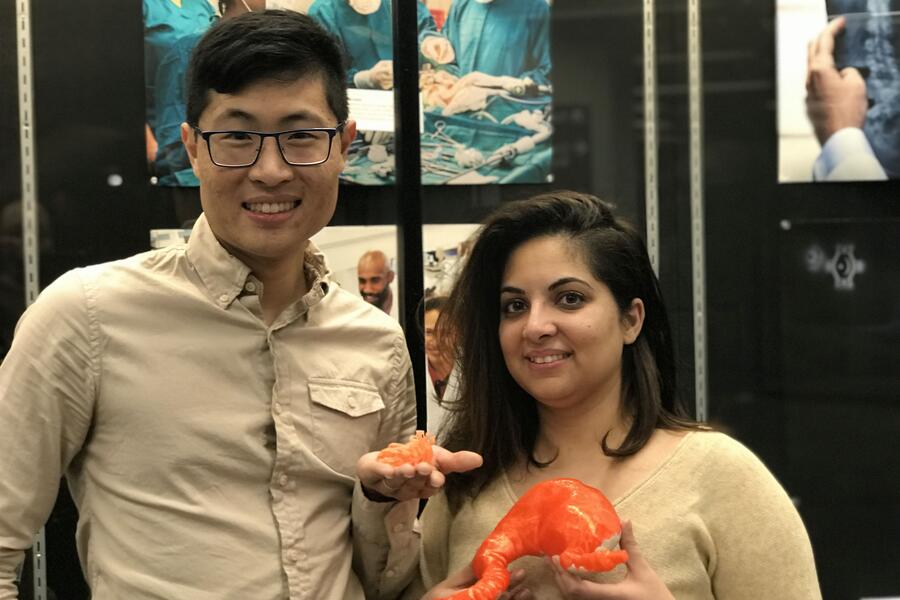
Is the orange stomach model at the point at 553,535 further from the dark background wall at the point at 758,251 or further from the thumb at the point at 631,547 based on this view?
the dark background wall at the point at 758,251

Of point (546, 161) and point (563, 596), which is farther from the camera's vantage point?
point (546, 161)

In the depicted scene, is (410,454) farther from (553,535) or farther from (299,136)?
(299,136)

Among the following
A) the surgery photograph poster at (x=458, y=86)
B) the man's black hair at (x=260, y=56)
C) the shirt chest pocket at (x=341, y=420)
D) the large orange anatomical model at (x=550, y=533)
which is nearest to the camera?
the large orange anatomical model at (x=550, y=533)

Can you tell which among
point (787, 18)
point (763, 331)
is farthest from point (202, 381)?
point (787, 18)

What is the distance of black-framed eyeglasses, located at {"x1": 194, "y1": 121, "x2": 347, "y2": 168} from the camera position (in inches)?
75.0

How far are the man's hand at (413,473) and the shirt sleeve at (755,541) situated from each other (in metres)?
0.50

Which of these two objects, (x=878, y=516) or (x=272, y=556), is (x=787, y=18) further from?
(x=272, y=556)

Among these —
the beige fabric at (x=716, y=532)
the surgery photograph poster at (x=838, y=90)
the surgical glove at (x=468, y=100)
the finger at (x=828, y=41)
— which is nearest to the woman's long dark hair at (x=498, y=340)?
the beige fabric at (x=716, y=532)

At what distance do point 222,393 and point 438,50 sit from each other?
59.1 inches

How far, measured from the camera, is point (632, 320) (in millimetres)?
2184

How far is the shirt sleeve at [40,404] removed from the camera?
5.90 feet

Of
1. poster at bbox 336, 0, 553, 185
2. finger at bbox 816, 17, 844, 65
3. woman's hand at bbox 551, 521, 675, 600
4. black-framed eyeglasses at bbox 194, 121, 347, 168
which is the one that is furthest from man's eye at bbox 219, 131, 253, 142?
finger at bbox 816, 17, 844, 65

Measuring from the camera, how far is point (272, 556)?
1909 mm

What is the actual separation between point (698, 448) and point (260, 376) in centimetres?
85
